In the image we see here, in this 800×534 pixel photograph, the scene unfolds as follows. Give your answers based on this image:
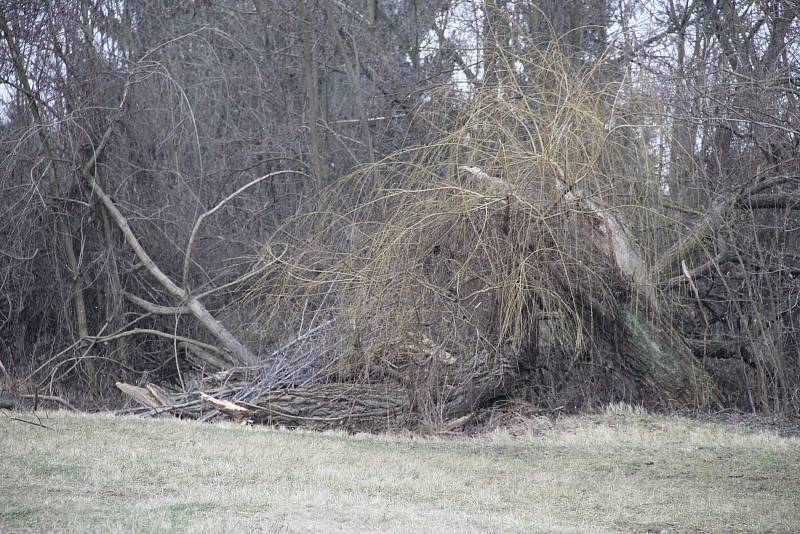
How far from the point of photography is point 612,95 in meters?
9.24

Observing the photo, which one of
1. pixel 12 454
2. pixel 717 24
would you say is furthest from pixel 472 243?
pixel 717 24

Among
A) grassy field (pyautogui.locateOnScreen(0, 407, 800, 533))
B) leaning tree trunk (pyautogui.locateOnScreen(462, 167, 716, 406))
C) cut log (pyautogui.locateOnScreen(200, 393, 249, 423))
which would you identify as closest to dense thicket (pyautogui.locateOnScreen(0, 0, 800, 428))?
leaning tree trunk (pyautogui.locateOnScreen(462, 167, 716, 406))

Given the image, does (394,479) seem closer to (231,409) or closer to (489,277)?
(489,277)

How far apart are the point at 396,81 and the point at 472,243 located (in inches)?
269

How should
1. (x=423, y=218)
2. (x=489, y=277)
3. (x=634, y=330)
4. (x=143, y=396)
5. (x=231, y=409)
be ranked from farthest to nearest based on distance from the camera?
(x=143, y=396) → (x=231, y=409) → (x=634, y=330) → (x=489, y=277) → (x=423, y=218)

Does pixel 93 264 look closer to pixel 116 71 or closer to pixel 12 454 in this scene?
pixel 116 71

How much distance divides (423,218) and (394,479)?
295cm

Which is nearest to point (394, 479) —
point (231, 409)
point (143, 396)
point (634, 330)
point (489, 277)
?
point (489, 277)

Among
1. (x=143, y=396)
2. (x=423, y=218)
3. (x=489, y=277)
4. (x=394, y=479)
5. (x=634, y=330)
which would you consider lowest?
(x=394, y=479)

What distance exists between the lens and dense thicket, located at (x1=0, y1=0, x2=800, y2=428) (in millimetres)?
9430

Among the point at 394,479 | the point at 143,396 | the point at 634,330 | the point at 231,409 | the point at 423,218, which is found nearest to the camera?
the point at 394,479

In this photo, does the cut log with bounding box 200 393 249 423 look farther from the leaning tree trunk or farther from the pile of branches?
the leaning tree trunk

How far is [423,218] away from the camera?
368 inches

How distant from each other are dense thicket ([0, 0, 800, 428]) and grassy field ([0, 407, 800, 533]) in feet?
3.87
